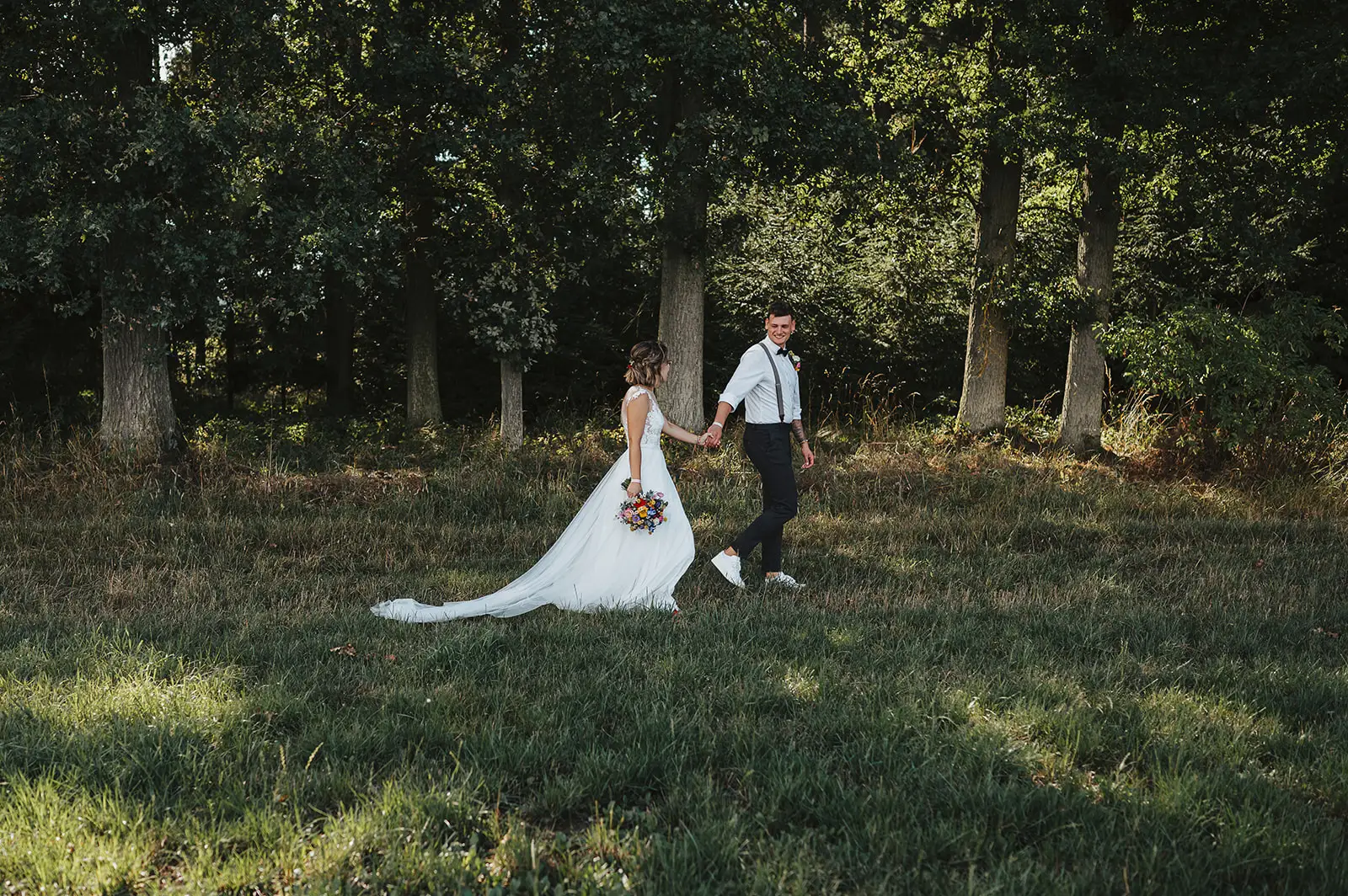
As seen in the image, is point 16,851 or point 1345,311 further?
point 1345,311

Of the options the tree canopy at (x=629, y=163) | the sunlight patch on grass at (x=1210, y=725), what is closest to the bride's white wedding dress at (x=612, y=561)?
the sunlight patch on grass at (x=1210, y=725)

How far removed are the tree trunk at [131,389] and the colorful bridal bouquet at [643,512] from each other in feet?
26.7

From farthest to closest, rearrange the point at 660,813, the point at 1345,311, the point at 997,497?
the point at 1345,311 < the point at 997,497 < the point at 660,813

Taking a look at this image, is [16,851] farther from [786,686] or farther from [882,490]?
[882,490]

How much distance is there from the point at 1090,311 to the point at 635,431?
979cm

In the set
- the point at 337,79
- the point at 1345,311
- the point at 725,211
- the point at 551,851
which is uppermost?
the point at 337,79

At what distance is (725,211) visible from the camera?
54.2ft

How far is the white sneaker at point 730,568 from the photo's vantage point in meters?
8.16

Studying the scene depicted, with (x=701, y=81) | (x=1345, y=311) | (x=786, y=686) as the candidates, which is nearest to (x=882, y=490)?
(x=701, y=81)

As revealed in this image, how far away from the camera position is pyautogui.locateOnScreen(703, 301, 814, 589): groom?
8281 millimetres

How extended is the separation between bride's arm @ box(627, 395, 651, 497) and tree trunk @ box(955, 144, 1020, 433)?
Result: 931 cm

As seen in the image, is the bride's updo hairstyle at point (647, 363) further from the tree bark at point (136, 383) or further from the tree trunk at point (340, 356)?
the tree trunk at point (340, 356)

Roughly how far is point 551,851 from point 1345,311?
2047cm

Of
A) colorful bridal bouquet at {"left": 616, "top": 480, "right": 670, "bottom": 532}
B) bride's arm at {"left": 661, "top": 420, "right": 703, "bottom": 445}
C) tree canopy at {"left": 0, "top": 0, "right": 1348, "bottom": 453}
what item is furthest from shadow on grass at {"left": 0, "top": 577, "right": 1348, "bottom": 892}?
tree canopy at {"left": 0, "top": 0, "right": 1348, "bottom": 453}
